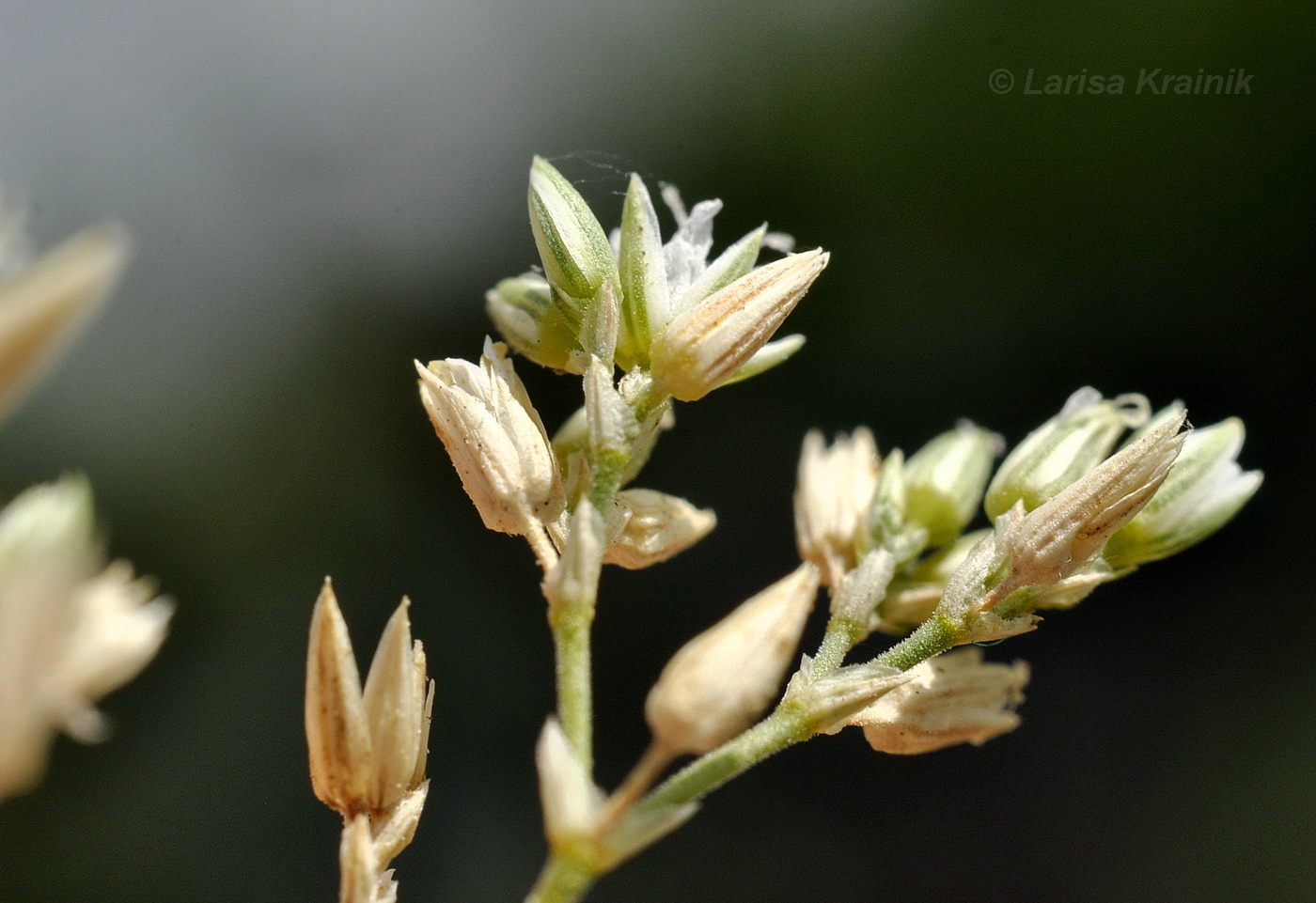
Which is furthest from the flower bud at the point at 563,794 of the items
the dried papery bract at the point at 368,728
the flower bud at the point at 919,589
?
the flower bud at the point at 919,589

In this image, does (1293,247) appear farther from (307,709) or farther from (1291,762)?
(307,709)

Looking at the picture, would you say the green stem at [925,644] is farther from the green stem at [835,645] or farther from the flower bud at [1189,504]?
the flower bud at [1189,504]

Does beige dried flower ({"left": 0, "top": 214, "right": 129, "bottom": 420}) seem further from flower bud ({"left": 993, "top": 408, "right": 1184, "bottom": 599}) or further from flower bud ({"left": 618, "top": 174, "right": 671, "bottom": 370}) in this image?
flower bud ({"left": 993, "top": 408, "right": 1184, "bottom": 599})

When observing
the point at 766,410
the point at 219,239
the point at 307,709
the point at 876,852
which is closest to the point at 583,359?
the point at 307,709

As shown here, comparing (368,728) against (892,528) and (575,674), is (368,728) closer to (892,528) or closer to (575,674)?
(575,674)

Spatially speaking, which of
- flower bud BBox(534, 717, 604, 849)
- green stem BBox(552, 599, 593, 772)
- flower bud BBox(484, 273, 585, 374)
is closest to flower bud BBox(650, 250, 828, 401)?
flower bud BBox(484, 273, 585, 374)

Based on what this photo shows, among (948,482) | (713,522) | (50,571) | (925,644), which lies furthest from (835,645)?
(50,571)
